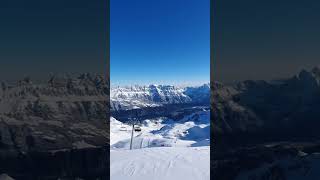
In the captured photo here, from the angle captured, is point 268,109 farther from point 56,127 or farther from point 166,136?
point 166,136

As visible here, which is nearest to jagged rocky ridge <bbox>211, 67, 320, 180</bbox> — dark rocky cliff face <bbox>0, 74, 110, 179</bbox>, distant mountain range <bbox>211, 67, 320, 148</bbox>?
distant mountain range <bbox>211, 67, 320, 148</bbox>

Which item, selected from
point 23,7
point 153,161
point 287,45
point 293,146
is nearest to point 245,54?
point 287,45

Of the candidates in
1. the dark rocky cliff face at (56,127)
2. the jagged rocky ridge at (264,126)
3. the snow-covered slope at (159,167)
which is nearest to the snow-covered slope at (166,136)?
the snow-covered slope at (159,167)

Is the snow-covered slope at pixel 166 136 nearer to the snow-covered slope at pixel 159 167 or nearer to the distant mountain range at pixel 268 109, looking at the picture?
the snow-covered slope at pixel 159 167

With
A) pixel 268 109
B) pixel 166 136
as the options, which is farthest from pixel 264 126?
pixel 166 136

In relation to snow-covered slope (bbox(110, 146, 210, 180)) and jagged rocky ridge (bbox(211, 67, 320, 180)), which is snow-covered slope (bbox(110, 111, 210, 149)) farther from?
jagged rocky ridge (bbox(211, 67, 320, 180))

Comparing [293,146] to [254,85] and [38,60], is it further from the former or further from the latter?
[38,60]
